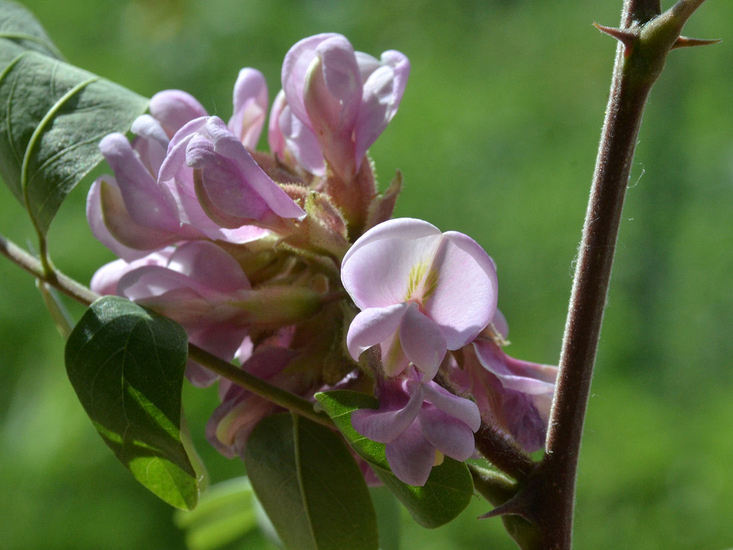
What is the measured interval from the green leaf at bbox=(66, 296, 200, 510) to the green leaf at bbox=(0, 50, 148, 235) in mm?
67

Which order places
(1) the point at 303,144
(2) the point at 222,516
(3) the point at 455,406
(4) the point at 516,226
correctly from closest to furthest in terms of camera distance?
(3) the point at 455,406 < (1) the point at 303,144 < (2) the point at 222,516 < (4) the point at 516,226

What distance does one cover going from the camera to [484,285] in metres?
0.28

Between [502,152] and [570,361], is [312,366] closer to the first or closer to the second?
[570,361]

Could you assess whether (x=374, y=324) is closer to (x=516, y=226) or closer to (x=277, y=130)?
(x=277, y=130)

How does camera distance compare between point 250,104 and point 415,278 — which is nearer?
point 415,278

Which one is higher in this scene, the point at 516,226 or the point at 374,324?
the point at 374,324

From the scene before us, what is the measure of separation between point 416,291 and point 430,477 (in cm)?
6

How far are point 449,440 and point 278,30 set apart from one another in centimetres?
188

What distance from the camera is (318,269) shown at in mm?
343

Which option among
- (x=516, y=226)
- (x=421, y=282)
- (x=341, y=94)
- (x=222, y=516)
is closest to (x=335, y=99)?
(x=341, y=94)

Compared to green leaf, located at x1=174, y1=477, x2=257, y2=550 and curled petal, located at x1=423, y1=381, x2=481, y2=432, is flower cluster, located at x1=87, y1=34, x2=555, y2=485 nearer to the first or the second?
curled petal, located at x1=423, y1=381, x2=481, y2=432

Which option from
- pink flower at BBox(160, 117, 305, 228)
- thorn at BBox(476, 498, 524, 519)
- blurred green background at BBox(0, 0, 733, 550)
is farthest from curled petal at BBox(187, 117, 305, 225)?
blurred green background at BBox(0, 0, 733, 550)

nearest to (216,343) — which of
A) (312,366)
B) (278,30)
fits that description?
(312,366)

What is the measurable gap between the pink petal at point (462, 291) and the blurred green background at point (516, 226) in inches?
43.1
